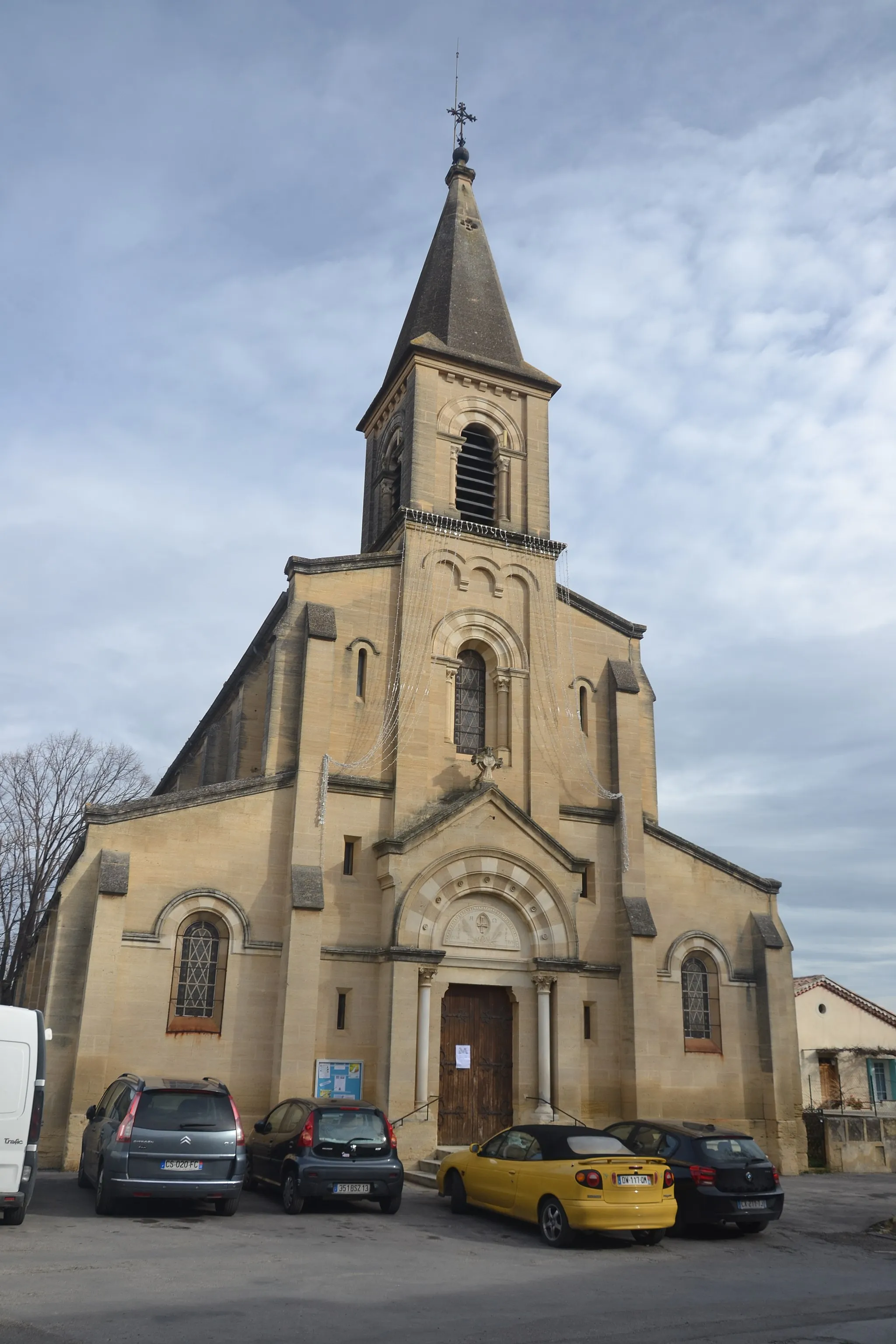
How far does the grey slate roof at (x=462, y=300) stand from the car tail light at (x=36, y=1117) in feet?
66.3

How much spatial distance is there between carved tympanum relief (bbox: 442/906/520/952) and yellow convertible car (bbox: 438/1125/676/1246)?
7.31m

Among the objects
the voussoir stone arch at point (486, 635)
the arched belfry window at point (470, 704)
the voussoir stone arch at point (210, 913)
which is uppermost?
the voussoir stone arch at point (486, 635)

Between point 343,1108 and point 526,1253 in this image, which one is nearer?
point 526,1253

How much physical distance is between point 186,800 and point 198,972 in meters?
3.30

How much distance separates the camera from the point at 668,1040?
76.2 feet

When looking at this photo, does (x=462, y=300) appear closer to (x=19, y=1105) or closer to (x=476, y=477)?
(x=476, y=477)

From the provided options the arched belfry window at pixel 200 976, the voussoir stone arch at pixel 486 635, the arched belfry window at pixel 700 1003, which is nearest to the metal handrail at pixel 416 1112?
the arched belfry window at pixel 200 976

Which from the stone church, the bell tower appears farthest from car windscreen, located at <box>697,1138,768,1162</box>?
the bell tower

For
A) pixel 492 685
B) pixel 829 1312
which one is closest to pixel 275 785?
pixel 492 685

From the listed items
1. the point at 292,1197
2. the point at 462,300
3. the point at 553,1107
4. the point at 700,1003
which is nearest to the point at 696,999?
the point at 700,1003

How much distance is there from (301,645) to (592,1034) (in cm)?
1048

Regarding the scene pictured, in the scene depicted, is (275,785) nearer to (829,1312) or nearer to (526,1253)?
(526,1253)

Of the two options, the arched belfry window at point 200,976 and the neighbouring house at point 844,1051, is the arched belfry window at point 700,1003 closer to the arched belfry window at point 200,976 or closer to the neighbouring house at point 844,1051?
the arched belfry window at point 200,976

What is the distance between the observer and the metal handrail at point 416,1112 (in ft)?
65.7
